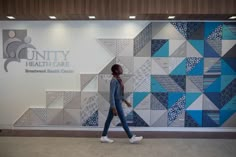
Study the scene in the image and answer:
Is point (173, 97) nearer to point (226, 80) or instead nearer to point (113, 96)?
point (226, 80)

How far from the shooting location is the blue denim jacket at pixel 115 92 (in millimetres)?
5238

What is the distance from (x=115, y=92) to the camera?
5.34m

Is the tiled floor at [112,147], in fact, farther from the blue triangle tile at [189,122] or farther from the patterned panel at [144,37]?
the patterned panel at [144,37]

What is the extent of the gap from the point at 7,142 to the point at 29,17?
2.41 metres

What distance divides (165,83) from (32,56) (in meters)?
2.85

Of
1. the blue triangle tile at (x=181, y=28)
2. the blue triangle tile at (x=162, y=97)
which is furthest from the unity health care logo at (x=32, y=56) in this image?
the blue triangle tile at (x=181, y=28)

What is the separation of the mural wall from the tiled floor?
65cm

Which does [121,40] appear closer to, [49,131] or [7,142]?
[49,131]

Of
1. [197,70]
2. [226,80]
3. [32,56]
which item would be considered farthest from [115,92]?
[226,80]

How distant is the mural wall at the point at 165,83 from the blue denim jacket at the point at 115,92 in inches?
28.9

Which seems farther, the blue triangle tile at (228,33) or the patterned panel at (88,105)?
the patterned panel at (88,105)

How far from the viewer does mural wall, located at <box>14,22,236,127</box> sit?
6.00m

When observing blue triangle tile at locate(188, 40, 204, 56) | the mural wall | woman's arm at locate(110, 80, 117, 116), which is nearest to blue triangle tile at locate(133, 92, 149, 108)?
the mural wall

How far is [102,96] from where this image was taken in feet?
20.0
